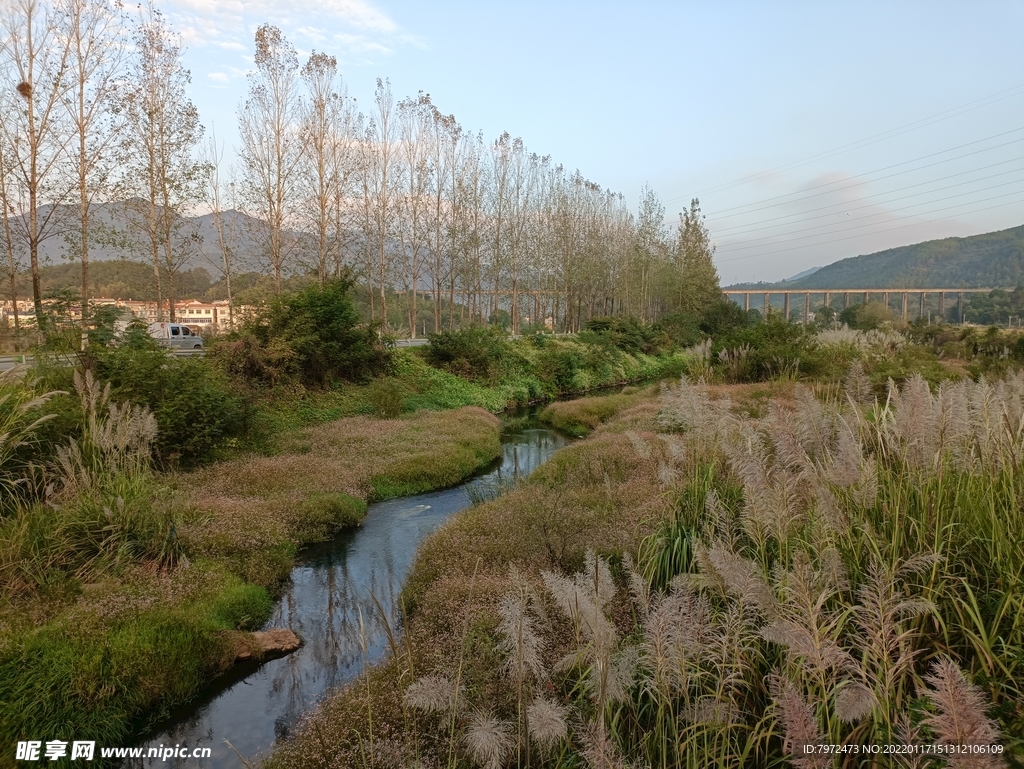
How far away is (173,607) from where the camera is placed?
578 centimetres

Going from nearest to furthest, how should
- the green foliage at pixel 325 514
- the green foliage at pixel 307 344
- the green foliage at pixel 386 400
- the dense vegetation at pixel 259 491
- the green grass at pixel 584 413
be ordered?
1. the dense vegetation at pixel 259 491
2. the green foliage at pixel 325 514
3. the green foliage at pixel 307 344
4. the green foliage at pixel 386 400
5. the green grass at pixel 584 413

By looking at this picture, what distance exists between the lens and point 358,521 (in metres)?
9.83

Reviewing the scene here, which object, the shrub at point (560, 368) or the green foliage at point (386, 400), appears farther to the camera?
the shrub at point (560, 368)

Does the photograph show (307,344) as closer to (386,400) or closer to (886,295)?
(386,400)

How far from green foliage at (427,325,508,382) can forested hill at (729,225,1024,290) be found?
8512cm

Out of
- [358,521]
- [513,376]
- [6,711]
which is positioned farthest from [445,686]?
[513,376]

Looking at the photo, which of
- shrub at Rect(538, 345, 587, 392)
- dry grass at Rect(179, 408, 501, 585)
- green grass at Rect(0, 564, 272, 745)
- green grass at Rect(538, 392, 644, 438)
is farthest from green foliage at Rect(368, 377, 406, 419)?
green grass at Rect(0, 564, 272, 745)

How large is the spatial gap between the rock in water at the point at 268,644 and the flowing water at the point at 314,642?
9cm

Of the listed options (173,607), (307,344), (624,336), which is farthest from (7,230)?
(624,336)

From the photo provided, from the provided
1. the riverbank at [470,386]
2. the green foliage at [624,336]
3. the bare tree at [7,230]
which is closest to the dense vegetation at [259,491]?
the riverbank at [470,386]

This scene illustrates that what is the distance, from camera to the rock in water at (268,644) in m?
5.73

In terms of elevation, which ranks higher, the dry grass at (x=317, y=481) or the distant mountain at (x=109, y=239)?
the distant mountain at (x=109, y=239)

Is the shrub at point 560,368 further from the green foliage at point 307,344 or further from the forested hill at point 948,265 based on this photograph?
the forested hill at point 948,265

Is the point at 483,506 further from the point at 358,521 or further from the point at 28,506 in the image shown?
the point at 28,506
